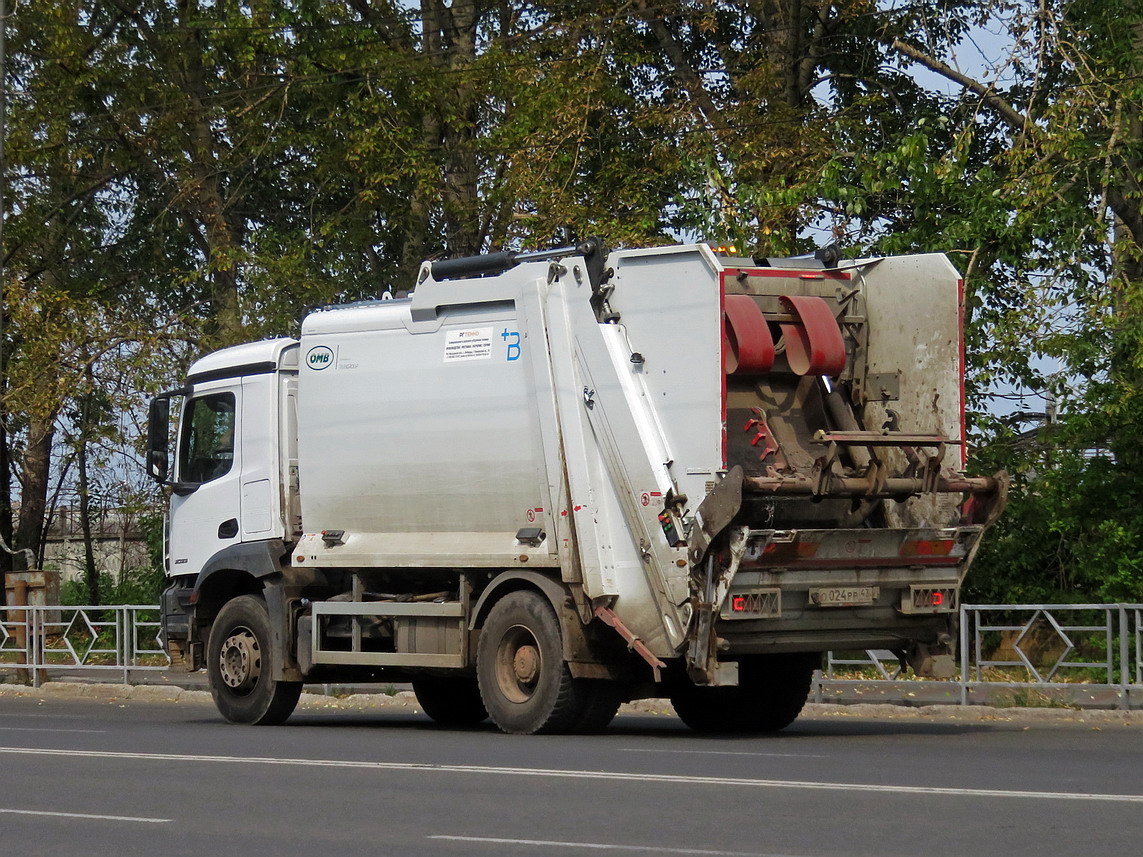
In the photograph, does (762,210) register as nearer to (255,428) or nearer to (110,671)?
(255,428)

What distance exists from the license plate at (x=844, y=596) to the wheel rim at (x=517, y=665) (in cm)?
206

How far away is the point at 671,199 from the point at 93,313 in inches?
348

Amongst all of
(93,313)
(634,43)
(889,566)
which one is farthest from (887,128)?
(889,566)

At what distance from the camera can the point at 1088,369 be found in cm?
2067

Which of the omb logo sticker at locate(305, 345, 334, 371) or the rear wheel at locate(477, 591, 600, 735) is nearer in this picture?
the rear wheel at locate(477, 591, 600, 735)

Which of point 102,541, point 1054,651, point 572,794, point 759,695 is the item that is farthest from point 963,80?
point 102,541

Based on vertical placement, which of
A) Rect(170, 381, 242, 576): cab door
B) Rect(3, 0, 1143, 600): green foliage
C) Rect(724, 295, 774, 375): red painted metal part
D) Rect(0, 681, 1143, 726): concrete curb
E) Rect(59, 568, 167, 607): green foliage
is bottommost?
Rect(0, 681, 1143, 726): concrete curb

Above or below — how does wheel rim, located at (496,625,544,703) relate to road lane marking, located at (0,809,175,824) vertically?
above

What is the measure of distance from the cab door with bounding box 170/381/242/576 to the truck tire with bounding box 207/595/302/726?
661 millimetres

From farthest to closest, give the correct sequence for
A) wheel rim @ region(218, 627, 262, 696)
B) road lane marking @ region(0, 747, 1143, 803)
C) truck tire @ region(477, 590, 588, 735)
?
wheel rim @ region(218, 627, 262, 696), truck tire @ region(477, 590, 588, 735), road lane marking @ region(0, 747, 1143, 803)

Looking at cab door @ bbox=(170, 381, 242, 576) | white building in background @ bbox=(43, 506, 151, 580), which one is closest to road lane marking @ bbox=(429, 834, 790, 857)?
cab door @ bbox=(170, 381, 242, 576)

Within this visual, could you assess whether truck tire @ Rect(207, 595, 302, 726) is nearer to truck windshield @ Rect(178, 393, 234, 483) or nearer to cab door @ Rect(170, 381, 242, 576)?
cab door @ Rect(170, 381, 242, 576)

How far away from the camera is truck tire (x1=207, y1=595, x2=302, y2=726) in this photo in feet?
50.4

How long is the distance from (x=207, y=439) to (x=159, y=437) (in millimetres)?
429
